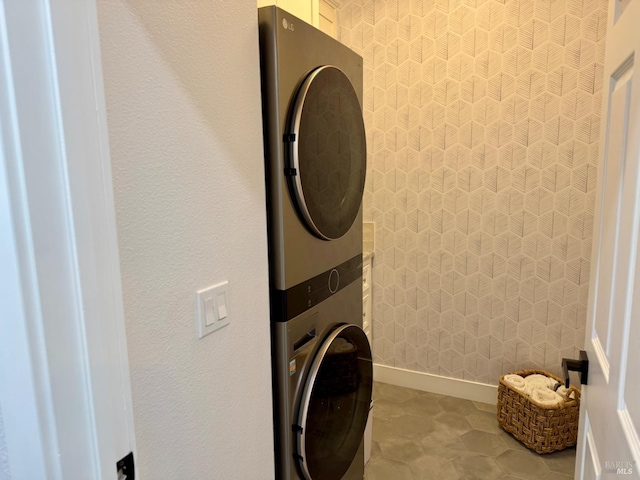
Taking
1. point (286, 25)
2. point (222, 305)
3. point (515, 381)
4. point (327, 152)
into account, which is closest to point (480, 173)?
point (515, 381)

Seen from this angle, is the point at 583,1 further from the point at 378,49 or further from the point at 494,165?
the point at 378,49

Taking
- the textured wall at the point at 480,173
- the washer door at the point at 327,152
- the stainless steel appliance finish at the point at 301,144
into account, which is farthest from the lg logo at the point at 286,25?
the textured wall at the point at 480,173

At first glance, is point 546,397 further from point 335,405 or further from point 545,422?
point 335,405

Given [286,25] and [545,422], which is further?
[545,422]

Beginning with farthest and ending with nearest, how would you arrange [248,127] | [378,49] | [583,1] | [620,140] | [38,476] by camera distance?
[378,49] < [583,1] < [248,127] < [620,140] < [38,476]

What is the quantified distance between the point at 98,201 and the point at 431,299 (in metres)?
2.36

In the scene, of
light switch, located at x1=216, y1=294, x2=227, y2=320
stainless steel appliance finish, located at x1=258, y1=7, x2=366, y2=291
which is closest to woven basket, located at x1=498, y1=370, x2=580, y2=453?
stainless steel appliance finish, located at x1=258, y1=7, x2=366, y2=291

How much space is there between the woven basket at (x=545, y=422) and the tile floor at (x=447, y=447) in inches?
2.3

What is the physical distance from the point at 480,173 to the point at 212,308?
1.97 meters

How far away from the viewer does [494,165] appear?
96.5 inches

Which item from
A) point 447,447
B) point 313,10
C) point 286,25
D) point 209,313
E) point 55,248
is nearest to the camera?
point 55,248

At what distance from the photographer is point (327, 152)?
53.6 inches

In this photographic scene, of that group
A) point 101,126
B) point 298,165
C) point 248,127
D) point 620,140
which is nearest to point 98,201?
point 101,126

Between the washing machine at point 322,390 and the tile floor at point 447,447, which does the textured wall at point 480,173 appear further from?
the washing machine at point 322,390
